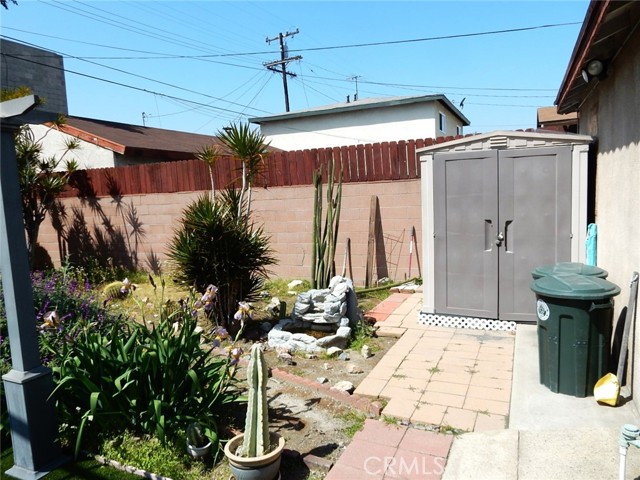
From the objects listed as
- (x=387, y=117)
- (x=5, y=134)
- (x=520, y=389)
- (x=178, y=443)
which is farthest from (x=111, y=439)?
(x=387, y=117)

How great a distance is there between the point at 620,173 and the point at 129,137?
13.4 meters

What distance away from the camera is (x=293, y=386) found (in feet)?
15.1

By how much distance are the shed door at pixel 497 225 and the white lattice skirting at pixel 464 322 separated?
81mm

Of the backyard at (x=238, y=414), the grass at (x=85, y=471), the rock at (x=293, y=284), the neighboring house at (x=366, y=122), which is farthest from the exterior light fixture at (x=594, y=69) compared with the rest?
the neighboring house at (x=366, y=122)

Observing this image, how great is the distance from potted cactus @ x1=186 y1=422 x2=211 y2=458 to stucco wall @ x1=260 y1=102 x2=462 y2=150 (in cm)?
1644

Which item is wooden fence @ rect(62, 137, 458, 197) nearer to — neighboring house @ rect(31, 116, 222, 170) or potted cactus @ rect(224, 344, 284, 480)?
neighboring house @ rect(31, 116, 222, 170)

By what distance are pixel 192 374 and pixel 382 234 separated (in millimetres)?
5612

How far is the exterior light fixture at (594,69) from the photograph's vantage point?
4547 millimetres

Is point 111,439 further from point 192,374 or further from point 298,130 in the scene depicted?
point 298,130

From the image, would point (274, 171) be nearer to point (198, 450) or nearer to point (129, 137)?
point (198, 450)

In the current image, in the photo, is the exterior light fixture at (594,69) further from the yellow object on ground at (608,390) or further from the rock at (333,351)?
the rock at (333,351)

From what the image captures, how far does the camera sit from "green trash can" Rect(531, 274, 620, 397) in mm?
3949

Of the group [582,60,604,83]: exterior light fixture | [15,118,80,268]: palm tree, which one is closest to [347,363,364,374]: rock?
[582,60,604,83]: exterior light fixture

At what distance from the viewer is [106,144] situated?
12883mm
